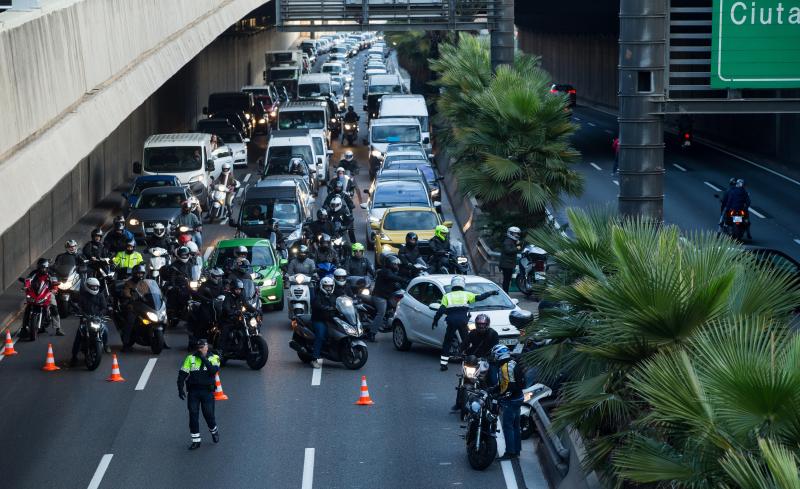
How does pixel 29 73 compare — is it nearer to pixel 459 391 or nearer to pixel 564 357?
pixel 564 357

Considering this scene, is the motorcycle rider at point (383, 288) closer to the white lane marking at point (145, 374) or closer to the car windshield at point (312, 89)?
the white lane marking at point (145, 374)

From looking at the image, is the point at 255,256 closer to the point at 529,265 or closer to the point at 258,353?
the point at 529,265

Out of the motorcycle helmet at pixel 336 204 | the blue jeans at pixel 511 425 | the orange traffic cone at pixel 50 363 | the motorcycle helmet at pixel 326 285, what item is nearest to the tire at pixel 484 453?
the blue jeans at pixel 511 425

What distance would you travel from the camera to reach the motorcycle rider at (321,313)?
21.4m

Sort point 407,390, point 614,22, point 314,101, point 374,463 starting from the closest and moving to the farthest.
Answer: point 374,463 → point 407,390 → point 314,101 → point 614,22

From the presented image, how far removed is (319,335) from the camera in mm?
21594

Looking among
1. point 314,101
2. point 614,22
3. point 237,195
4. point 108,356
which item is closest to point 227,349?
point 108,356

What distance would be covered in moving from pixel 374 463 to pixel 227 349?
5.93 metres

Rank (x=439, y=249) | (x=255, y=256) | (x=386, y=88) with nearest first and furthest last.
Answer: (x=255, y=256) < (x=439, y=249) < (x=386, y=88)

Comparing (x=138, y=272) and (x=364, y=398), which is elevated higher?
(x=138, y=272)

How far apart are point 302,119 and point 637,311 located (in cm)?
4124

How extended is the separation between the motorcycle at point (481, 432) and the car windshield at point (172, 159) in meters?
24.6

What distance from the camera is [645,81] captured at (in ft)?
57.2

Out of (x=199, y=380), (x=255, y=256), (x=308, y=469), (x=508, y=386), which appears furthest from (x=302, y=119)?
(x=508, y=386)
